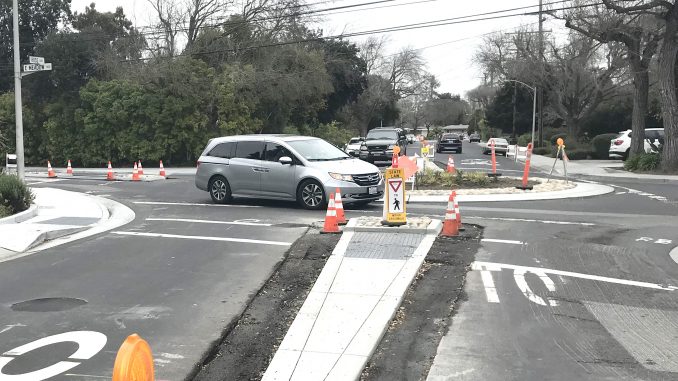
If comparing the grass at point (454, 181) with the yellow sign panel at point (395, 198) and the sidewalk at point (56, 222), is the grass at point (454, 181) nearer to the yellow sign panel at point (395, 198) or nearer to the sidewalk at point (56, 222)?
the yellow sign panel at point (395, 198)

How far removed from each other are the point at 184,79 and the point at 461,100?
5006 inches

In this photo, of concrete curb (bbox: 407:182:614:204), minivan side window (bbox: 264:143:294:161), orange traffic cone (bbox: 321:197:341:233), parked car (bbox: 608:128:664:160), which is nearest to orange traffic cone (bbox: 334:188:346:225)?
orange traffic cone (bbox: 321:197:341:233)

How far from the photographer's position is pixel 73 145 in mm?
40688

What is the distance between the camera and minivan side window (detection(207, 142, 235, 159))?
16070 millimetres

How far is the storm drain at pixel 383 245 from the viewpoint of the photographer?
8.88m

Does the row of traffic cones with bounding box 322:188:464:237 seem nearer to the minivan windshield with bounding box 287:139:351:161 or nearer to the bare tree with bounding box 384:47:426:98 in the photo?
the minivan windshield with bounding box 287:139:351:161

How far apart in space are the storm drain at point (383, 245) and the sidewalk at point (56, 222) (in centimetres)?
495

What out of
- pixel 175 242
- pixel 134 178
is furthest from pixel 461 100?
pixel 175 242

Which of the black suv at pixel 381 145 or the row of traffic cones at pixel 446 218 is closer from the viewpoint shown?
the row of traffic cones at pixel 446 218

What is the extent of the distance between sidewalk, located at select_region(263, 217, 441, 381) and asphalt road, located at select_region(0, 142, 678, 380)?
706mm

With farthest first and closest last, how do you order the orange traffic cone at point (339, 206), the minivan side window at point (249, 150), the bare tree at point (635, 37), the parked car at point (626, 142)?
the parked car at point (626, 142)
the bare tree at point (635, 37)
the minivan side window at point (249, 150)
the orange traffic cone at point (339, 206)

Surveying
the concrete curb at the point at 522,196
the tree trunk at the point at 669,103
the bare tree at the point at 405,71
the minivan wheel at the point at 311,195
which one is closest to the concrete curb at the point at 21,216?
the minivan wheel at the point at 311,195

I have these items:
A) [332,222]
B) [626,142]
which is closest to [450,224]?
[332,222]

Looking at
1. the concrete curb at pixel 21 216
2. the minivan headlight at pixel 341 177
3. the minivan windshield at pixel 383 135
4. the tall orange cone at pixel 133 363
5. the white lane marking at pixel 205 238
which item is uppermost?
the minivan windshield at pixel 383 135
